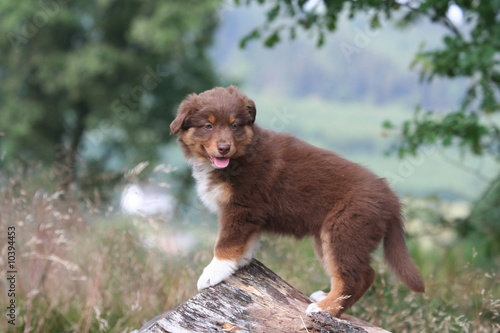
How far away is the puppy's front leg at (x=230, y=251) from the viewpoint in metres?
3.77

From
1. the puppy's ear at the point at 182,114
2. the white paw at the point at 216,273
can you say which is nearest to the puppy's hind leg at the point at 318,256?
the white paw at the point at 216,273

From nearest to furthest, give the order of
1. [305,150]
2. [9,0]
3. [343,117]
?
[305,150] → [9,0] → [343,117]

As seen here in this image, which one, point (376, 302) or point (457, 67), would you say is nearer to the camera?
point (376, 302)

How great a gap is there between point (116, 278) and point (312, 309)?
2.84 metres

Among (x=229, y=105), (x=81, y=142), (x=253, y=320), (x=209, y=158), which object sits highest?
(x=229, y=105)

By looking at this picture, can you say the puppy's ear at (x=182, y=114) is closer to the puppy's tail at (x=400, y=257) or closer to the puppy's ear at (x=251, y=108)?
the puppy's ear at (x=251, y=108)

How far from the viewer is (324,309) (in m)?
3.70

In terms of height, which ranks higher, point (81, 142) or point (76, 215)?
point (76, 215)

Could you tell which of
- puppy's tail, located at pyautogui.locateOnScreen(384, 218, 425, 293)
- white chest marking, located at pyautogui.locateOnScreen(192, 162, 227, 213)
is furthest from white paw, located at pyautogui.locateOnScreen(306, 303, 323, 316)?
white chest marking, located at pyautogui.locateOnScreen(192, 162, 227, 213)

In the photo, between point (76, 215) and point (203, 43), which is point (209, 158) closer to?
point (76, 215)

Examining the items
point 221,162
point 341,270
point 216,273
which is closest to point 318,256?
point 341,270

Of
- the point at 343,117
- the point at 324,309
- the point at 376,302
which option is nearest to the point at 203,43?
the point at 343,117

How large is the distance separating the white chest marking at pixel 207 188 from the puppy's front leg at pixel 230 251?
0.54ft

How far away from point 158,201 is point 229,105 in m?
1.38
